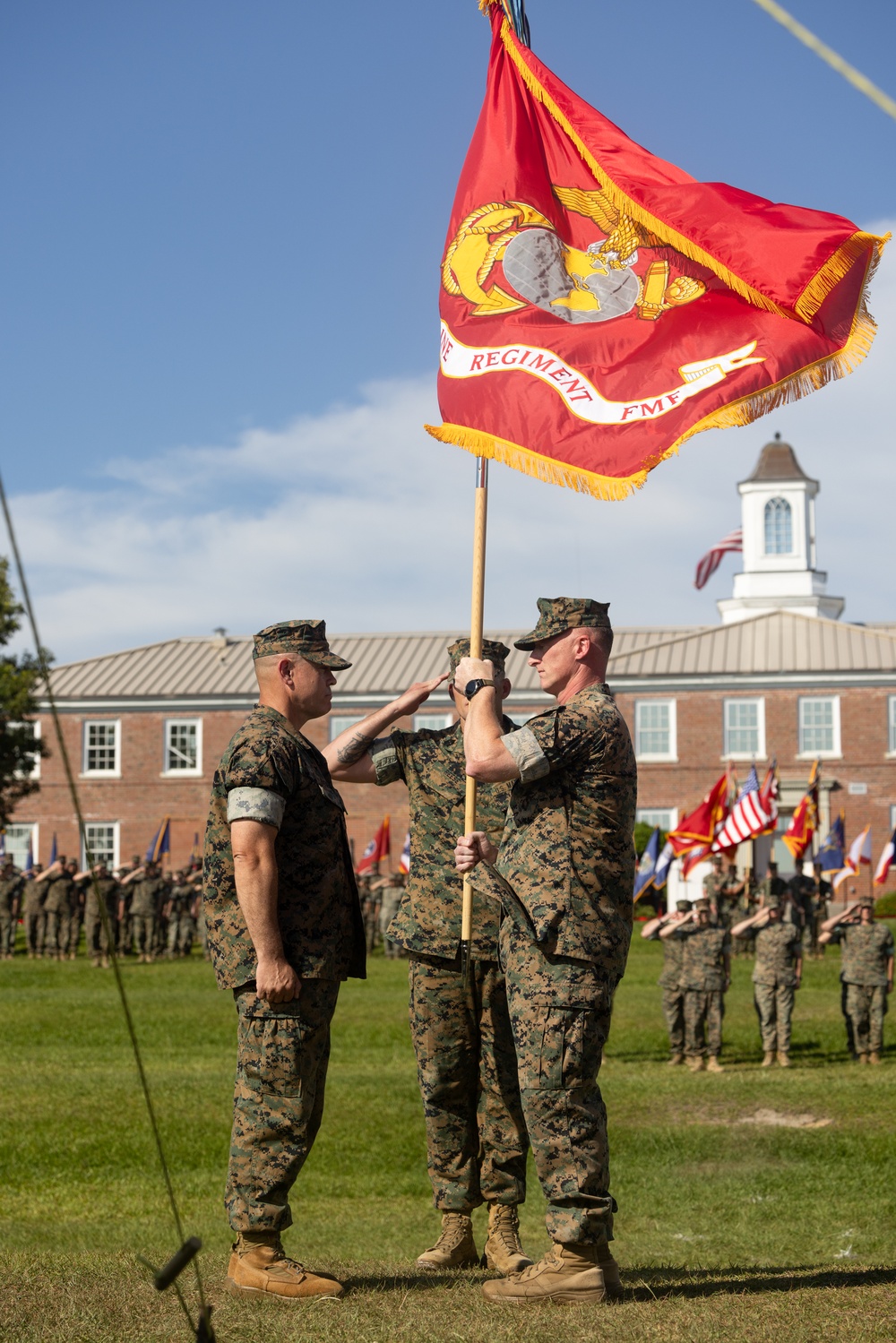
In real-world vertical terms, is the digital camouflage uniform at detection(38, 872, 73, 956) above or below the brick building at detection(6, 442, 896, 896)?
below

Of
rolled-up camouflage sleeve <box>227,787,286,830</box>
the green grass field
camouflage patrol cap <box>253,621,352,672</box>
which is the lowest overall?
the green grass field

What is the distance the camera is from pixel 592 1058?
5297 millimetres

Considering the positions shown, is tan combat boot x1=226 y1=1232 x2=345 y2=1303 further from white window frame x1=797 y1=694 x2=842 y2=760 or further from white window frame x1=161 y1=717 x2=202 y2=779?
white window frame x1=161 y1=717 x2=202 y2=779

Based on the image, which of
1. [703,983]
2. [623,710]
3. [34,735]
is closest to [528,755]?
[703,983]

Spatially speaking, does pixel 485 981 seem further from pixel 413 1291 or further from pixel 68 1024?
pixel 68 1024

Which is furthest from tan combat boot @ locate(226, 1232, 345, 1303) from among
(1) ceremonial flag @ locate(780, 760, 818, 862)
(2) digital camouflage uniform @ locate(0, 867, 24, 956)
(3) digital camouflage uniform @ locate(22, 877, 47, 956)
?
(2) digital camouflage uniform @ locate(0, 867, 24, 956)

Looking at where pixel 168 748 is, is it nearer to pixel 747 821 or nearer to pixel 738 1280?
pixel 747 821

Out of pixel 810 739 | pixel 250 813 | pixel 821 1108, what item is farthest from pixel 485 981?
pixel 810 739

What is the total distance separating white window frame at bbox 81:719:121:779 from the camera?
55.5 metres

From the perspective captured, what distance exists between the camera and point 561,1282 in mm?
5172

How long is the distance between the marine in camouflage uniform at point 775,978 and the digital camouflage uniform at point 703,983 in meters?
0.59

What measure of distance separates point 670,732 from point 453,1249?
4635 cm

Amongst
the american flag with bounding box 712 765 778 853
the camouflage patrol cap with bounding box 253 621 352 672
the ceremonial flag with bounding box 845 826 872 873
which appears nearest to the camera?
the camouflage patrol cap with bounding box 253 621 352 672

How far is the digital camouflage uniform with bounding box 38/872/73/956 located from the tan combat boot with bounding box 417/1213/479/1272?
29620 millimetres
